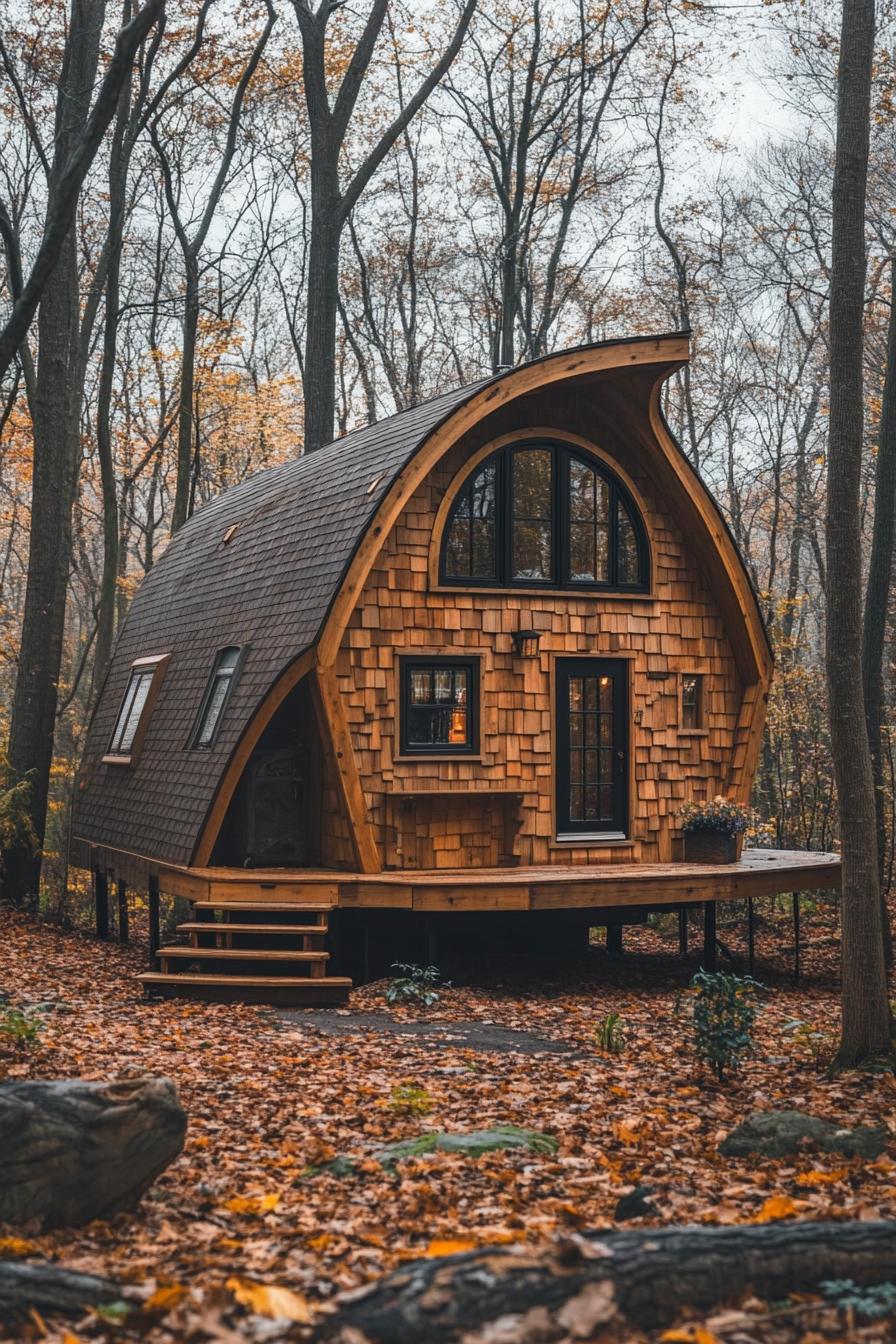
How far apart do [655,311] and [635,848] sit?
19749mm

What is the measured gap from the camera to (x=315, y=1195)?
5.32 meters

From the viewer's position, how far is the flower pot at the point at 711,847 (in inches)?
511

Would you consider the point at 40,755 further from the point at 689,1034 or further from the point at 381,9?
the point at 381,9

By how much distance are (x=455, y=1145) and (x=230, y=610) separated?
8.65 meters

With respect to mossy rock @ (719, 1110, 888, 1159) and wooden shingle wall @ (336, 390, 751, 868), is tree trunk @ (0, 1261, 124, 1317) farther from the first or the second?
wooden shingle wall @ (336, 390, 751, 868)

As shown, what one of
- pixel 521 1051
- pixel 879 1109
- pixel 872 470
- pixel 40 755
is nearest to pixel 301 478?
pixel 40 755

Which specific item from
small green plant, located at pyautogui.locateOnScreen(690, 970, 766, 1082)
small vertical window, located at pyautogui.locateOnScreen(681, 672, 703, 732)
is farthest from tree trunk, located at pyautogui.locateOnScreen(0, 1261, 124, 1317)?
small vertical window, located at pyautogui.locateOnScreen(681, 672, 703, 732)

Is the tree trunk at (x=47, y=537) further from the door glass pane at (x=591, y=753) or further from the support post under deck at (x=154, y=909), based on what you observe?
the door glass pane at (x=591, y=753)

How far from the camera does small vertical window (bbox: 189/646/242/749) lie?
41.1 feet

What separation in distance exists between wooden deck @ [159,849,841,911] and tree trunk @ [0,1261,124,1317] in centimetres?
721

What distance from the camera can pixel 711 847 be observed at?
13047 millimetres

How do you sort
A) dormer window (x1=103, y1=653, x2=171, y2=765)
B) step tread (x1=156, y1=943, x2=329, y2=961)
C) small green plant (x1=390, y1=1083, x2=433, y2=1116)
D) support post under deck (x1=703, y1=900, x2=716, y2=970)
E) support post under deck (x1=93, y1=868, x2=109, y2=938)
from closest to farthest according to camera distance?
1. small green plant (x1=390, y1=1083, x2=433, y2=1116)
2. step tread (x1=156, y1=943, x2=329, y2=961)
3. support post under deck (x1=703, y1=900, x2=716, y2=970)
4. dormer window (x1=103, y1=653, x2=171, y2=765)
5. support post under deck (x1=93, y1=868, x2=109, y2=938)

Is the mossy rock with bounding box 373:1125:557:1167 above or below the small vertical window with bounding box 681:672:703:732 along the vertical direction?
below

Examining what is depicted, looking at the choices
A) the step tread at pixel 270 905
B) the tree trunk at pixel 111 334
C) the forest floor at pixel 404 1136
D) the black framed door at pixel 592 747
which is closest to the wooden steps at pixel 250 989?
the forest floor at pixel 404 1136
